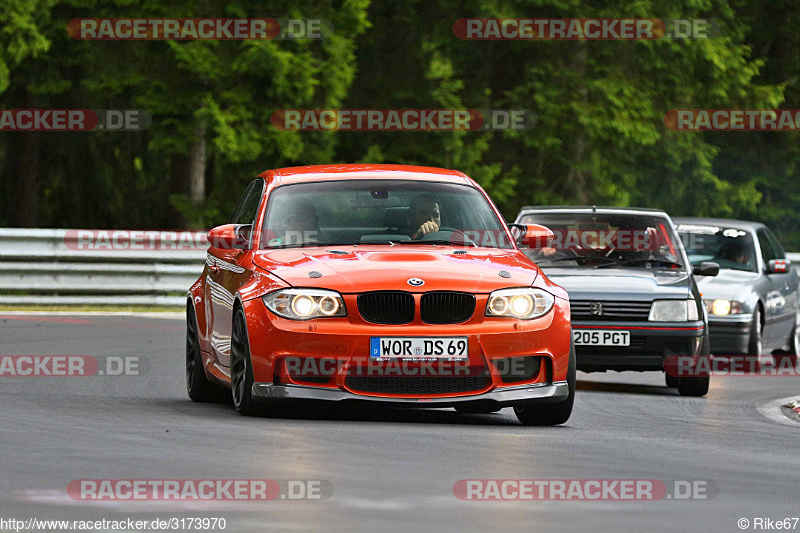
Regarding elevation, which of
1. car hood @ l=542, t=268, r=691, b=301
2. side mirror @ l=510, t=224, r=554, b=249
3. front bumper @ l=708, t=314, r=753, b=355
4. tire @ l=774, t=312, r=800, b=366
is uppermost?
side mirror @ l=510, t=224, r=554, b=249

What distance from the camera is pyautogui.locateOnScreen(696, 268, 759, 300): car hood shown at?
17531mm

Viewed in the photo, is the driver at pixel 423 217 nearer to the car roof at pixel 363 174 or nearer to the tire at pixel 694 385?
the car roof at pixel 363 174

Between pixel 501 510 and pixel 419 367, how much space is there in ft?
9.73

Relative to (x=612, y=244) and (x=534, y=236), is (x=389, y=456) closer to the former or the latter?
(x=534, y=236)

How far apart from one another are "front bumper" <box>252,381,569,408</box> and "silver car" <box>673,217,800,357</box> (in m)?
7.30

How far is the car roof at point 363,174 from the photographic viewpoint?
1190 centimetres

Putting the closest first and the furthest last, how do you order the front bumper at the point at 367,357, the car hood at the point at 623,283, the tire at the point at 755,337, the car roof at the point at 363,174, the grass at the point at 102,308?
1. the front bumper at the point at 367,357
2. the car roof at the point at 363,174
3. the car hood at the point at 623,283
4. the tire at the point at 755,337
5. the grass at the point at 102,308

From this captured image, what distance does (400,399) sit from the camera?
10.4m

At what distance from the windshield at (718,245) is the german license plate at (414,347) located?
9131mm

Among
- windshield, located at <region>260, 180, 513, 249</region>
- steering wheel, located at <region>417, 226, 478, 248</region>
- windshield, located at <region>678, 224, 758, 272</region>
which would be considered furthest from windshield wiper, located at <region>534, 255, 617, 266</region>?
steering wheel, located at <region>417, 226, 478, 248</region>

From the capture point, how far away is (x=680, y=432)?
1125cm

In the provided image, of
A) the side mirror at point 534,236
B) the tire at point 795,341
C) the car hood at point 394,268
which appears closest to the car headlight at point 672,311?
the side mirror at point 534,236

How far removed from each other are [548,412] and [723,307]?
686 centimetres

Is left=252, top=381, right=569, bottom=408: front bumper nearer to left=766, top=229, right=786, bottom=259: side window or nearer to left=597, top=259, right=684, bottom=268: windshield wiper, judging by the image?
left=597, top=259, right=684, bottom=268: windshield wiper
